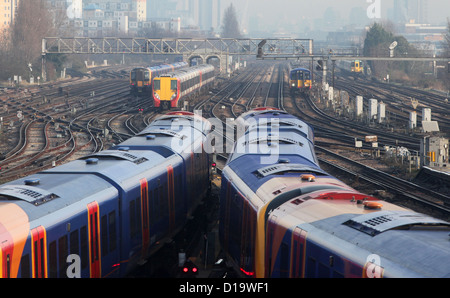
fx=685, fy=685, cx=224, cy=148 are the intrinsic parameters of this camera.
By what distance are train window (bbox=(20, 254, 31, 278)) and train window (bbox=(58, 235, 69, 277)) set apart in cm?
102

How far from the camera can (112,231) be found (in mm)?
13898

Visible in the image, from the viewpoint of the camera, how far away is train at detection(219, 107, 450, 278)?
8773 millimetres

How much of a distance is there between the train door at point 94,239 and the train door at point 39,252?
1737 mm

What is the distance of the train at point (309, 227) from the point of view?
345 inches

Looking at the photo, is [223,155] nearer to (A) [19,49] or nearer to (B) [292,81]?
(B) [292,81]

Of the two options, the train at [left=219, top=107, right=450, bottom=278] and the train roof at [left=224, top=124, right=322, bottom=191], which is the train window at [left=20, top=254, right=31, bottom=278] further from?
the train roof at [left=224, top=124, right=322, bottom=191]

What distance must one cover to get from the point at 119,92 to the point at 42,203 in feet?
201

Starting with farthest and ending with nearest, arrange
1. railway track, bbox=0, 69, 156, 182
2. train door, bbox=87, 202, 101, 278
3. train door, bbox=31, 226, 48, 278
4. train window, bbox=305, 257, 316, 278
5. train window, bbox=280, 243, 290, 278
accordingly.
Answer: railway track, bbox=0, 69, 156, 182 → train door, bbox=87, 202, 101, 278 → train window, bbox=280, 243, 290, 278 → train door, bbox=31, 226, 48, 278 → train window, bbox=305, 257, 316, 278

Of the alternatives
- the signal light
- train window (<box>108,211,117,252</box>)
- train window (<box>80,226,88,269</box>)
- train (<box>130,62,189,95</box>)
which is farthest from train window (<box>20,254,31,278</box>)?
train (<box>130,62,189,95</box>)

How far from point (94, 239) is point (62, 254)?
1306 millimetres

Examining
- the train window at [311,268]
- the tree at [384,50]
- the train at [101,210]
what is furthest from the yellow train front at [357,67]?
the train window at [311,268]

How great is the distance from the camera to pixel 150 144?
1884 cm

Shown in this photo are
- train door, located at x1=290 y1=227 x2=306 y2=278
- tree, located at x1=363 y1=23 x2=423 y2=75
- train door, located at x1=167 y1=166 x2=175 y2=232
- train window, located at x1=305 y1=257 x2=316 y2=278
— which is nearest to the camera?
train window, located at x1=305 y1=257 x2=316 y2=278

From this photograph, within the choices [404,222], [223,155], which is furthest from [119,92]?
[404,222]
